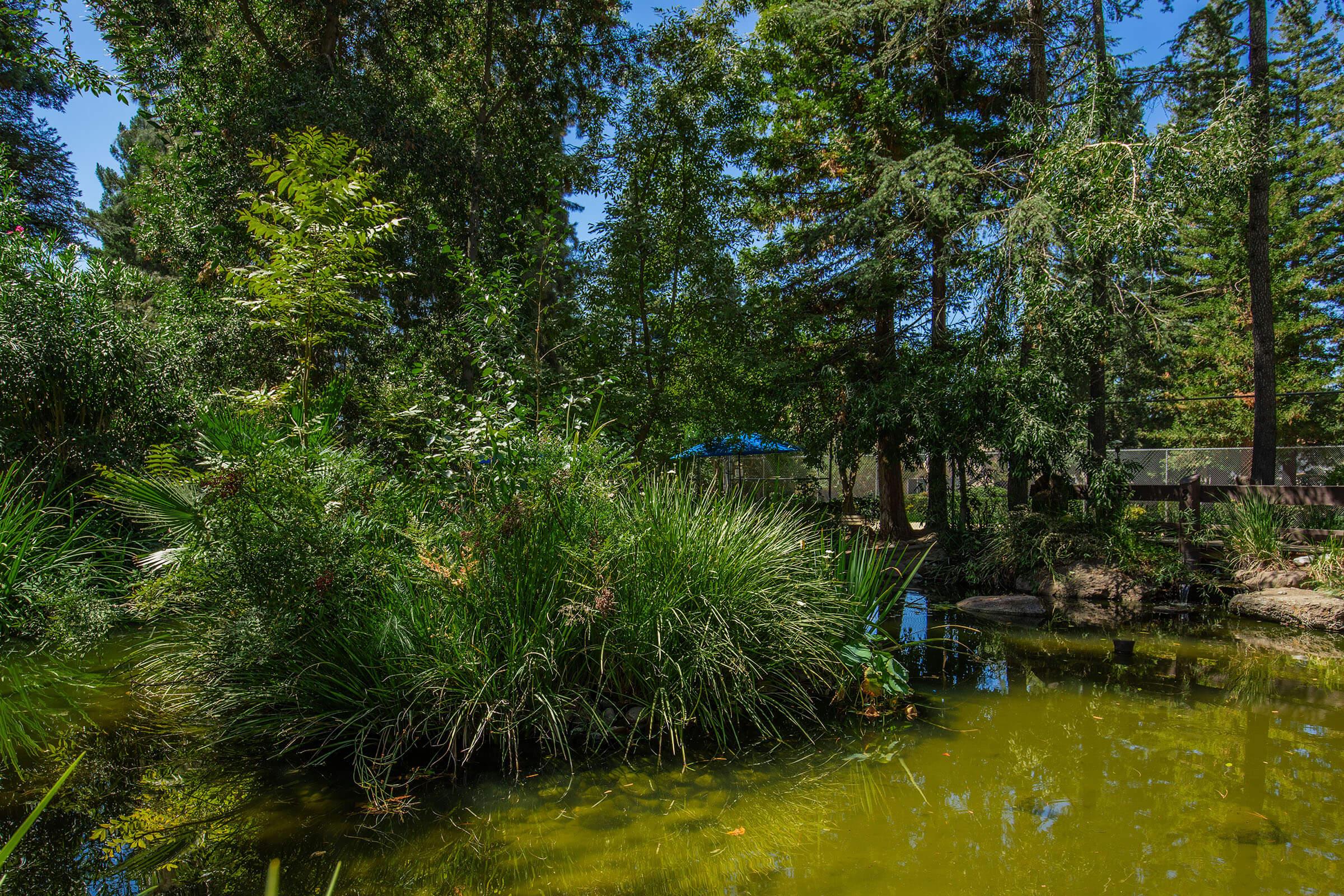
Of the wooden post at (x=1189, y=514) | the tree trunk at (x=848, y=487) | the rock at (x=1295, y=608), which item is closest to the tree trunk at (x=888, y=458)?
the tree trunk at (x=848, y=487)

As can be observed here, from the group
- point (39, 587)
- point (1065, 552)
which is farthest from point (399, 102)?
point (1065, 552)

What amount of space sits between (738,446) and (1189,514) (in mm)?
6110

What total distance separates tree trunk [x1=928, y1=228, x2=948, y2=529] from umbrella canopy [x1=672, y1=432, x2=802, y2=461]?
2.19m

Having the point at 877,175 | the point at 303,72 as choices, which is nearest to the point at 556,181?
the point at 303,72

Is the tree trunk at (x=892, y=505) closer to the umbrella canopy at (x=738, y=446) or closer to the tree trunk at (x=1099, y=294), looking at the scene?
the umbrella canopy at (x=738, y=446)

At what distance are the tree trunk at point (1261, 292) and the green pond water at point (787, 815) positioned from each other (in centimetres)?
807

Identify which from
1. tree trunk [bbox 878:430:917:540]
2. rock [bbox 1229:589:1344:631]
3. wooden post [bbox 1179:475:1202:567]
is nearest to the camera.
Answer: rock [bbox 1229:589:1344:631]

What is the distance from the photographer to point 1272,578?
7.83m

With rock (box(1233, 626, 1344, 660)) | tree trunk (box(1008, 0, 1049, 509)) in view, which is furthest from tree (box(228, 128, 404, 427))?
tree trunk (box(1008, 0, 1049, 509))

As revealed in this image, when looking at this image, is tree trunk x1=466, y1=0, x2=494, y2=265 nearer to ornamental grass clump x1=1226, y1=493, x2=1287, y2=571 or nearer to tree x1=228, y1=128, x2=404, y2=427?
tree x1=228, y1=128, x2=404, y2=427

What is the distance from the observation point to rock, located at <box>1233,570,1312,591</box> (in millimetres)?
7680

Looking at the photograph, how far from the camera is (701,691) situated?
3.80 meters

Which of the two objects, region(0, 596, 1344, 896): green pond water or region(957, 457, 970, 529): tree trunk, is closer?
region(0, 596, 1344, 896): green pond water

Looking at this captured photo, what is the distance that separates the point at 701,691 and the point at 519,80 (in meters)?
12.0
